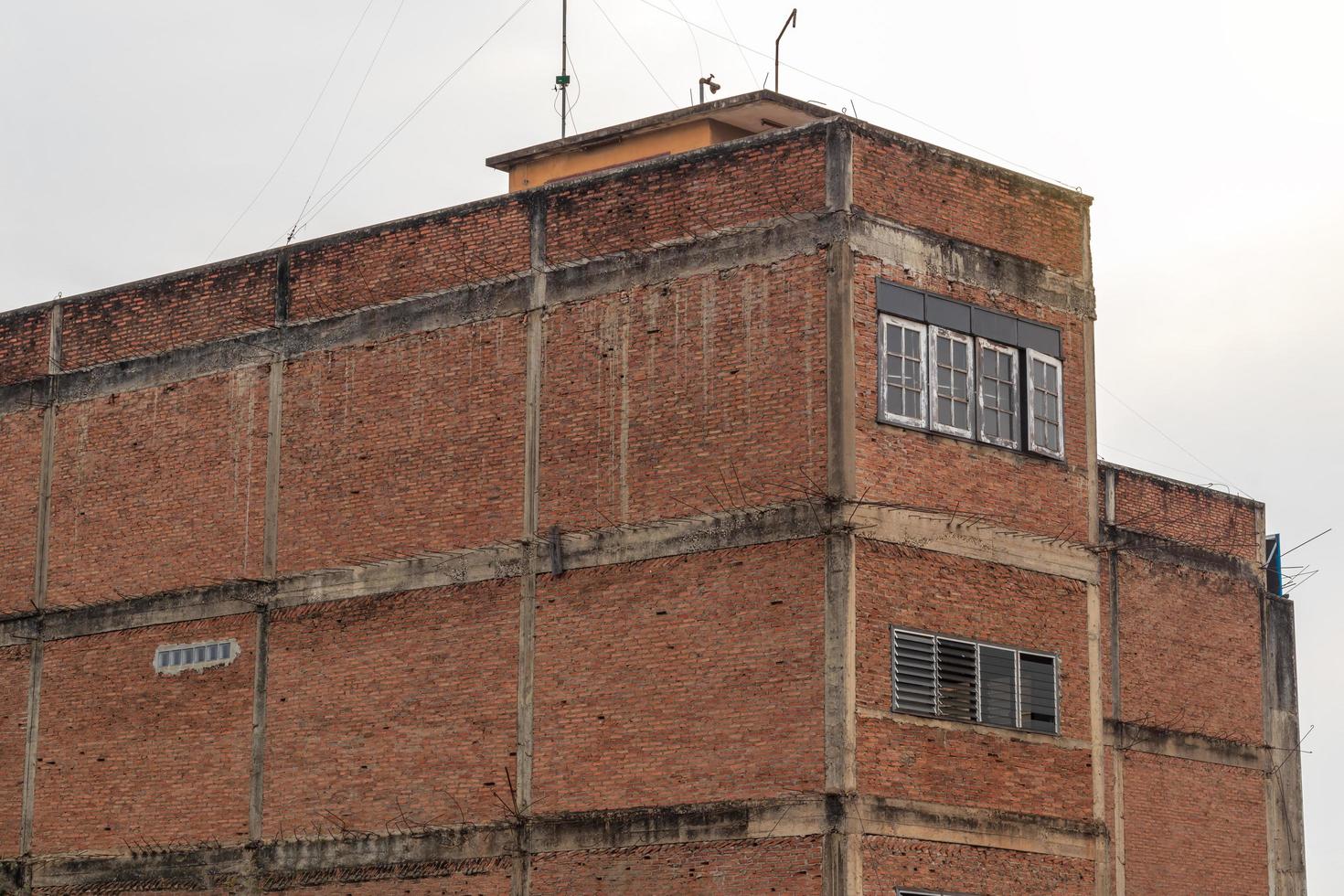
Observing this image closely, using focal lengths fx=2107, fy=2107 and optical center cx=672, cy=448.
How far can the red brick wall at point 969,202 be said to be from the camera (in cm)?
2322

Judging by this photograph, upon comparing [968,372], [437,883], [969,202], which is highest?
[969,202]

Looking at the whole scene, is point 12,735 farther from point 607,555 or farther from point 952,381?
point 952,381

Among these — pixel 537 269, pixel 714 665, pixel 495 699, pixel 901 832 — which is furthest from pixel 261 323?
pixel 901 832

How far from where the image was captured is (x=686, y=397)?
23.6 m

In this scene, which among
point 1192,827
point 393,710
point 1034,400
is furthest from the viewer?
point 1192,827

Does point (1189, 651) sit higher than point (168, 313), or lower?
lower

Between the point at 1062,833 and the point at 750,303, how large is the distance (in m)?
6.74

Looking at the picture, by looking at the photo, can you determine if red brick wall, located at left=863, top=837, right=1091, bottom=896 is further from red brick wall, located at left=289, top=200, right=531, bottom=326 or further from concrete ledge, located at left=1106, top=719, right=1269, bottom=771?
red brick wall, located at left=289, top=200, right=531, bottom=326

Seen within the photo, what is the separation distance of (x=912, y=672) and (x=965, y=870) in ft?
7.06

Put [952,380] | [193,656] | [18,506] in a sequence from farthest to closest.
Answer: [18,506], [193,656], [952,380]

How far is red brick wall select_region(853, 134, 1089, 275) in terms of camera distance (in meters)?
23.2

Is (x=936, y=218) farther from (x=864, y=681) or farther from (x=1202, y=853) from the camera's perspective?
(x=1202, y=853)

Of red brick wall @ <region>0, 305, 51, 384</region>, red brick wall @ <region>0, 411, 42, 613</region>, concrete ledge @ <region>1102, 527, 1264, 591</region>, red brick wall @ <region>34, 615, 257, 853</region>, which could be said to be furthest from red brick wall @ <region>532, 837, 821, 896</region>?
red brick wall @ <region>0, 305, 51, 384</region>

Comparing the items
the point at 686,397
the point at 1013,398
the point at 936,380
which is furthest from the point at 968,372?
the point at 686,397
